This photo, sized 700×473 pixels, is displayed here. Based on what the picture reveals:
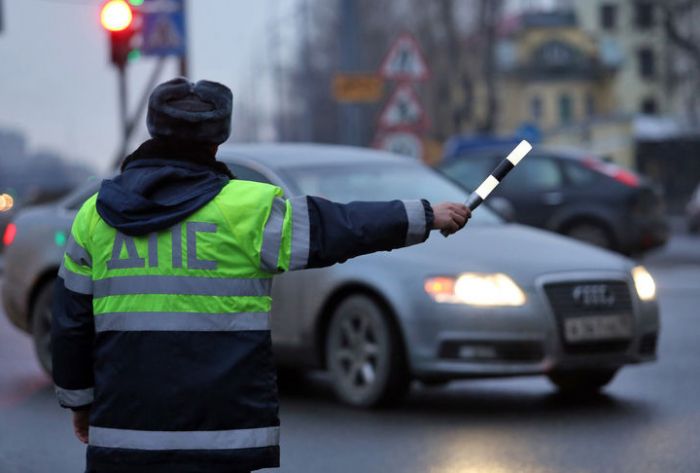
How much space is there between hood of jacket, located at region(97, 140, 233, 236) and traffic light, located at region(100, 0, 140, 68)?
42.5ft

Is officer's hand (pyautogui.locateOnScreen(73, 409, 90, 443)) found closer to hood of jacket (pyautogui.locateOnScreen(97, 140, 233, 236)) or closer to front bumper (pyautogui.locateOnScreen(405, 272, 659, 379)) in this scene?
hood of jacket (pyautogui.locateOnScreen(97, 140, 233, 236))

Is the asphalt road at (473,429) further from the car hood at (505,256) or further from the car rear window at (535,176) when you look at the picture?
the car rear window at (535,176)

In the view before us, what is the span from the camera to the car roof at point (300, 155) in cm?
1006

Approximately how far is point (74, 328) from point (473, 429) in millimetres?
4548

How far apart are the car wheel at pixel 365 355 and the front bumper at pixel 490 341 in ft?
0.49

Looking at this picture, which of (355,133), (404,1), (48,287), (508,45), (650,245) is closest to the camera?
(48,287)

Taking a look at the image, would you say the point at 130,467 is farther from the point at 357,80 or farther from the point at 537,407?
the point at 357,80

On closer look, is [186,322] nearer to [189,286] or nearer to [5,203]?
[189,286]

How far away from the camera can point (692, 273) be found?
2058 centimetres

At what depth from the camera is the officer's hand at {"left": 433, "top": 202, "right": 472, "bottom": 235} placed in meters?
4.11

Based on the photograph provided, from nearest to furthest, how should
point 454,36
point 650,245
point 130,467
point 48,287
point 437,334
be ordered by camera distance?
1. point 130,467
2. point 437,334
3. point 48,287
4. point 650,245
5. point 454,36

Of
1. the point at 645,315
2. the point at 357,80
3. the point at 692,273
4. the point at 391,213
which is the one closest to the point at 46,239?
the point at 645,315

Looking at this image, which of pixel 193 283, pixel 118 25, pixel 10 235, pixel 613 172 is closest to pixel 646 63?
pixel 613 172

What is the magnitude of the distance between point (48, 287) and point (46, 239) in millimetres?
306
